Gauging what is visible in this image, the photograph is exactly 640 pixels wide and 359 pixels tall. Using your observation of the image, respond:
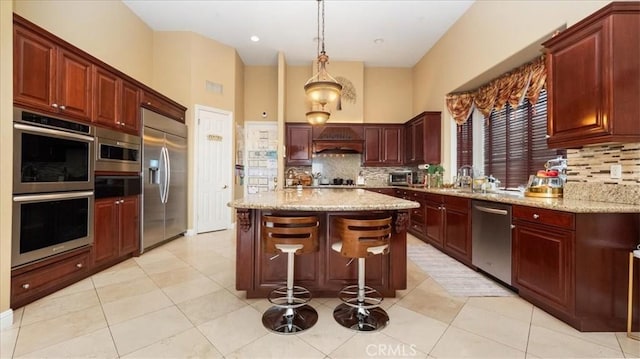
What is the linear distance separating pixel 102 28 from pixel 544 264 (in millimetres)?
5775

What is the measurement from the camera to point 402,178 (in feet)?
19.1

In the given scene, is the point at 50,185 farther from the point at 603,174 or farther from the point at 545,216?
the point at 603,174

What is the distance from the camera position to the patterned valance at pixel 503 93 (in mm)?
3077

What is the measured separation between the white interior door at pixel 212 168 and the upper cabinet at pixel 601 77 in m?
4.82

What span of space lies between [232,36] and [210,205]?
10.4 feet

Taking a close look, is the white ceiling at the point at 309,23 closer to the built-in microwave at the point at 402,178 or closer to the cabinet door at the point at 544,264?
the built-in microwave at the point at 402,178

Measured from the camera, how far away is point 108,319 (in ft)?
6.51

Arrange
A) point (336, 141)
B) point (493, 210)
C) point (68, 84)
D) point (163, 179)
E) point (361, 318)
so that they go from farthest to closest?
1. point (336, 141)
2. point (163, 179)
3. point (493, 210)
4. point (68, 84)
5. point (361, 318)

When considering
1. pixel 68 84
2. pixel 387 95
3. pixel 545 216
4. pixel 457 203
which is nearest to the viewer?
pixel 545 216

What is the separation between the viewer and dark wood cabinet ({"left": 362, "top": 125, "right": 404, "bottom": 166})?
5781mm

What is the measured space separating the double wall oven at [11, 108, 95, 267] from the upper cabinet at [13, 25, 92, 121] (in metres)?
0.12

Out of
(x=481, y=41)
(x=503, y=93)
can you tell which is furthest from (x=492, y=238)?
(x=481, y=41)

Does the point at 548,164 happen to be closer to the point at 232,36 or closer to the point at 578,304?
the point at 578,304
